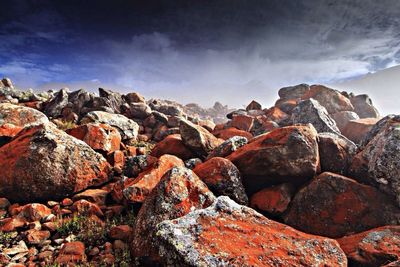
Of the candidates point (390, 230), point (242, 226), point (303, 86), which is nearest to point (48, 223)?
point (242, 226)

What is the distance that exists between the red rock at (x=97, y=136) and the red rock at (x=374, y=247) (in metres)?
10.9

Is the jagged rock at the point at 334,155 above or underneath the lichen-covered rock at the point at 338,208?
above

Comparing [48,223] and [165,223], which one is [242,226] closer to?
[165,223]

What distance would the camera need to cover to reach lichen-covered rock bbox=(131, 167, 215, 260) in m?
6.54

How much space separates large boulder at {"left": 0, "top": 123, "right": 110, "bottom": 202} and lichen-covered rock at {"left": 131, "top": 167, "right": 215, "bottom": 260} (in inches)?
164

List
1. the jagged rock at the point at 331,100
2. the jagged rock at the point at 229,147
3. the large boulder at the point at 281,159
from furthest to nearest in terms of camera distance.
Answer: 1. the jagged rock at the point at 331,100
2. the jagged rock at the point at 229,147
3. the large boulder at the point at 281,159

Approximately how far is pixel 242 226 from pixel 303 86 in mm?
34084

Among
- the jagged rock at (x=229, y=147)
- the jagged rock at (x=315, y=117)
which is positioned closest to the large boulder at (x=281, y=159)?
the jagged rock at (x=229, y=147)

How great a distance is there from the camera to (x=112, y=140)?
13773 millimetres

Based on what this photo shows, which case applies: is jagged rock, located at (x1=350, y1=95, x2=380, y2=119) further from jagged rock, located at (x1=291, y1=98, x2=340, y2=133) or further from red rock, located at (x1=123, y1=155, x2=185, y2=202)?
red rock, located at (x1=123, y1=155, x2=185, y2=202)

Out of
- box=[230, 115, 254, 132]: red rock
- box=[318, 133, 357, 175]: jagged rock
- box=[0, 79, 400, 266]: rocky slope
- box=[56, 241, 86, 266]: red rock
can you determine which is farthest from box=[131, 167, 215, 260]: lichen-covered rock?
box=[230, 115, 254, 132]: red rock

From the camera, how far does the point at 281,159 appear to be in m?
8.84

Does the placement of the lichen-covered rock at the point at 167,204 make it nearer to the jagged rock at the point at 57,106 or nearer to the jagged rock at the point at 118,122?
the jagged rock at the point at 118,122

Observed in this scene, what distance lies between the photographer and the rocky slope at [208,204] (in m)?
5.40
